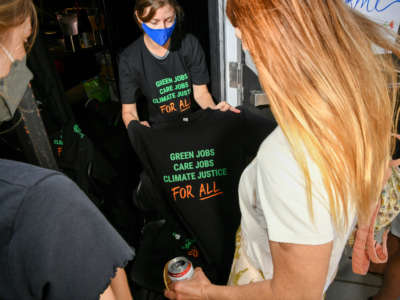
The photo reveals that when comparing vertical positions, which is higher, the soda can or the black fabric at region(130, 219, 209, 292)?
the soda can

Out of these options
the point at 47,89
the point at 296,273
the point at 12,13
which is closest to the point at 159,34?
the point at 47,89

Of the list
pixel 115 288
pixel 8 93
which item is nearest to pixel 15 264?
pixel 115 288

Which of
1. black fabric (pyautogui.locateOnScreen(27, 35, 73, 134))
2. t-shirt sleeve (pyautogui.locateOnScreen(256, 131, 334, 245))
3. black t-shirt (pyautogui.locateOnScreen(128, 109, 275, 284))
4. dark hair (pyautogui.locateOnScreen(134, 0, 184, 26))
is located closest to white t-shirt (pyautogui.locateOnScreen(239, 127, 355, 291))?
t-shirt sleeve (pyautogui.locateOnScreen(256, 131, 334, 245))

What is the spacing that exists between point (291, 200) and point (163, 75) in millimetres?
1491

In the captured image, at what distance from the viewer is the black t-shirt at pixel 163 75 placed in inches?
69.2

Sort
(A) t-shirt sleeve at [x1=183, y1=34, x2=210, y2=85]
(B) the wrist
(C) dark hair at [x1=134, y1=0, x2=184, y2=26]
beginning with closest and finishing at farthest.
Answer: (B) the wrist, (C) dark hair at [x1=134, y1=0, x2=184, y2=26], (A) t-shirt sleeve at [x1=183, y1=34, x2=210, y2=85]

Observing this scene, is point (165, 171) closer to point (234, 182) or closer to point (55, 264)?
point (234, 182)

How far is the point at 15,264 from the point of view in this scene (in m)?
0.42

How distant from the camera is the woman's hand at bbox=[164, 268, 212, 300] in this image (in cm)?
83

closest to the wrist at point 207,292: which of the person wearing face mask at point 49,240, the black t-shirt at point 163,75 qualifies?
the person wearing face mask at point 49,240

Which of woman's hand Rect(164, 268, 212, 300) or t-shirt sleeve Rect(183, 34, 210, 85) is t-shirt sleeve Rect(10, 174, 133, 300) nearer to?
woman's hand Rect(164, 268, 212, 300)

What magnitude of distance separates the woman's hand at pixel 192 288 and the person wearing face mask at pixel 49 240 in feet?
1.35

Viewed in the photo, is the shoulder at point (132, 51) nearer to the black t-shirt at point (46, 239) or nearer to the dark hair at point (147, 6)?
the dark hair at point (147, 6)

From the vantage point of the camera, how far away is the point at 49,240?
0.43 m
